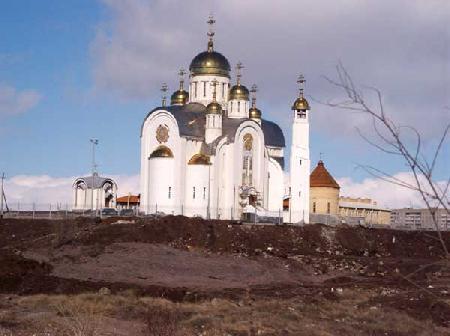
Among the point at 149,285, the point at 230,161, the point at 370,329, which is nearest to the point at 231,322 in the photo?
the point at 370,329

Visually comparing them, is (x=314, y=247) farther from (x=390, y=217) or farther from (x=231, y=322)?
(x=390, y=217)

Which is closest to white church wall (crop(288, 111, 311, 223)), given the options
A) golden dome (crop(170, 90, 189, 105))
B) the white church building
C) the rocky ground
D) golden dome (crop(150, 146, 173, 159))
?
the white church building

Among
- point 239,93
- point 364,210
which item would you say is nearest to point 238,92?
point 239,93

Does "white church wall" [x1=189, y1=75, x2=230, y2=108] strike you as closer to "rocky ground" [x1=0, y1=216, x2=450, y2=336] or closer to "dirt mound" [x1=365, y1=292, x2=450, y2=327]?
"rocky ground" [x1=0, y1=216, x2=450, y2=336]

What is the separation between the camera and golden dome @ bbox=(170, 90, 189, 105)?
66312 mm

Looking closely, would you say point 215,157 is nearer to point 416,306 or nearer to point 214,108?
point 214,108

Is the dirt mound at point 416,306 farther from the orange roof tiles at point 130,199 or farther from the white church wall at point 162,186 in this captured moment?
the orange roof tiles at point 130,199

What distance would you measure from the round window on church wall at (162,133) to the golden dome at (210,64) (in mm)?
6140

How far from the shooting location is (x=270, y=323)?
25422 millimetres

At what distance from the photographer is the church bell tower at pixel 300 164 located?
59.7m

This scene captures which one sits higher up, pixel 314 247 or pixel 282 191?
pixel 282 191

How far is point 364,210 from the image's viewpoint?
7812cm

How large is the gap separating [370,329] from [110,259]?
726 inches

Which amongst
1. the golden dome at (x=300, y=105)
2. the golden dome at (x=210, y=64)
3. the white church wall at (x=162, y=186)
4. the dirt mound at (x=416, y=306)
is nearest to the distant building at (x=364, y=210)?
the golden dome at (x=300, y=105)
